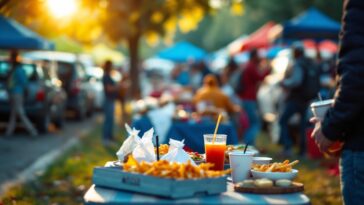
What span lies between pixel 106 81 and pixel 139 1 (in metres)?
13.6

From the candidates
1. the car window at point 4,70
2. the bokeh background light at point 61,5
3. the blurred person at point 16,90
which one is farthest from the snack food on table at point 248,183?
the car window at point 4,70

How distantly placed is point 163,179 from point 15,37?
16.7 m

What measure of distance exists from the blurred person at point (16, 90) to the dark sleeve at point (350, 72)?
15748 millimetres

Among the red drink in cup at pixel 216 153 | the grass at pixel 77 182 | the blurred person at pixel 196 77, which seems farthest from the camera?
the blurred person at pixel 196 77

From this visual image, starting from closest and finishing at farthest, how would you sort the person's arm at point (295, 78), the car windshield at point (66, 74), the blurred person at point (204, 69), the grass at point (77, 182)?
the grass at point (77, 182)
the person's arm at point (295, 78)
the car windshield at point (66, 74)
the blurred person at point (204, 69)

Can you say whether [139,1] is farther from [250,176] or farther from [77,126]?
[250,176]

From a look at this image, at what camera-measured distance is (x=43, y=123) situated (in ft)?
67.5

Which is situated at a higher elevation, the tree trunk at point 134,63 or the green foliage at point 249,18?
the green foliage at point 249,18

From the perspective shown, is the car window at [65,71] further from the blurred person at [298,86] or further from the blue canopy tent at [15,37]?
Answer: the blurred person at [298,86]

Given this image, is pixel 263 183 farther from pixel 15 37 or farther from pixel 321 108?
pixel 15 37

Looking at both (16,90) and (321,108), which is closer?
(321,108)

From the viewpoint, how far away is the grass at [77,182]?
33.2 ft

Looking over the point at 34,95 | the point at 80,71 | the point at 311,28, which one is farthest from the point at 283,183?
the point at 80,71

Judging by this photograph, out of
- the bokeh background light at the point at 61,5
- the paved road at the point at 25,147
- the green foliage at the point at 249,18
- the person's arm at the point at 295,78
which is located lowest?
the paved road at the point at 25,147
